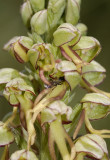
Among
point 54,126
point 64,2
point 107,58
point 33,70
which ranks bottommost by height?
point 107,58

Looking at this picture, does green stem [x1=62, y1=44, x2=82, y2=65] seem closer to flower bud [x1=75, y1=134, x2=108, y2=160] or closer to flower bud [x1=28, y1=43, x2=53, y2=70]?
flower bud [x1=28, y1=43, x2=53, y2=70]

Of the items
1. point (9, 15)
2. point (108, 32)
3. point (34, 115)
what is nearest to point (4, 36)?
point (9, 15)

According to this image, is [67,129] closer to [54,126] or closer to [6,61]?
[54,126]

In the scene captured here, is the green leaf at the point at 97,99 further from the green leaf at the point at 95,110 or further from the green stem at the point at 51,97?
the green stem at the point at 51,97

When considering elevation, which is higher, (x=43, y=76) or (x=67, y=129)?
(x=43, y=76)

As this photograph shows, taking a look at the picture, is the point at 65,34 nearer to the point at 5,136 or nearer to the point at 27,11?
the point at 27,11

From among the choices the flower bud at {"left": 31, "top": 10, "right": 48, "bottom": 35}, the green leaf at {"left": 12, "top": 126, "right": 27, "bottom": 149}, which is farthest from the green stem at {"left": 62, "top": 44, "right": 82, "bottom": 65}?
the green leaf at {"left": 12, "top": 126, "right": 27, "bottom": 149}
